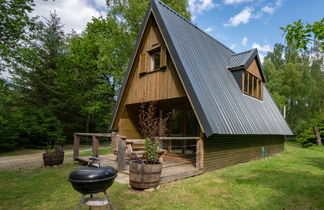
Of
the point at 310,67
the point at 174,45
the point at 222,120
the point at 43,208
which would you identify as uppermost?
the point at 310,67

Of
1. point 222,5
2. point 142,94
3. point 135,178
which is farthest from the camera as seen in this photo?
point 222,5

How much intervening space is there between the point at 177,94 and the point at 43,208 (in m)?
5.24

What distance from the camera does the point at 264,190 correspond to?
4898mm

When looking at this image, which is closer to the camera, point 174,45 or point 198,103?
point 198,103

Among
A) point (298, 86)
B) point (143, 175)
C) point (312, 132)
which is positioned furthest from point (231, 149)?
point (298, 86)

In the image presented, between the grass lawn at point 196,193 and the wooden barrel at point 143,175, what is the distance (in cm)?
19

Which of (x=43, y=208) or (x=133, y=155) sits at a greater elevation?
(x=133, y=155)

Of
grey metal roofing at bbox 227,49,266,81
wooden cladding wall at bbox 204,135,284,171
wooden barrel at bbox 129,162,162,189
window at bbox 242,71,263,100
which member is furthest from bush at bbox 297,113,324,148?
wooden barrel at bbox 129,162,162,189

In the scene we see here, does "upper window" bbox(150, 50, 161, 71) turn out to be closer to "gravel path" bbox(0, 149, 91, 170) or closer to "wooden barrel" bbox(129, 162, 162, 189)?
"wooden barrel" bbox(129, 162, 162, 189)

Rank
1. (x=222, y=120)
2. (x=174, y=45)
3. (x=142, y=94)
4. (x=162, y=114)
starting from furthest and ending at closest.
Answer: (x=162, y=114) → (x=142, y=94) → (x=174, y=45) → (x=222, y=120)

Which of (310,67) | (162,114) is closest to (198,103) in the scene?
(162,114)

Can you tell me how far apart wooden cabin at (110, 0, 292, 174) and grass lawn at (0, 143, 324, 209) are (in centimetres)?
148

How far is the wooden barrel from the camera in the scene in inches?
184

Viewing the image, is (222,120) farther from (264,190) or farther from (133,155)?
(133,155)
